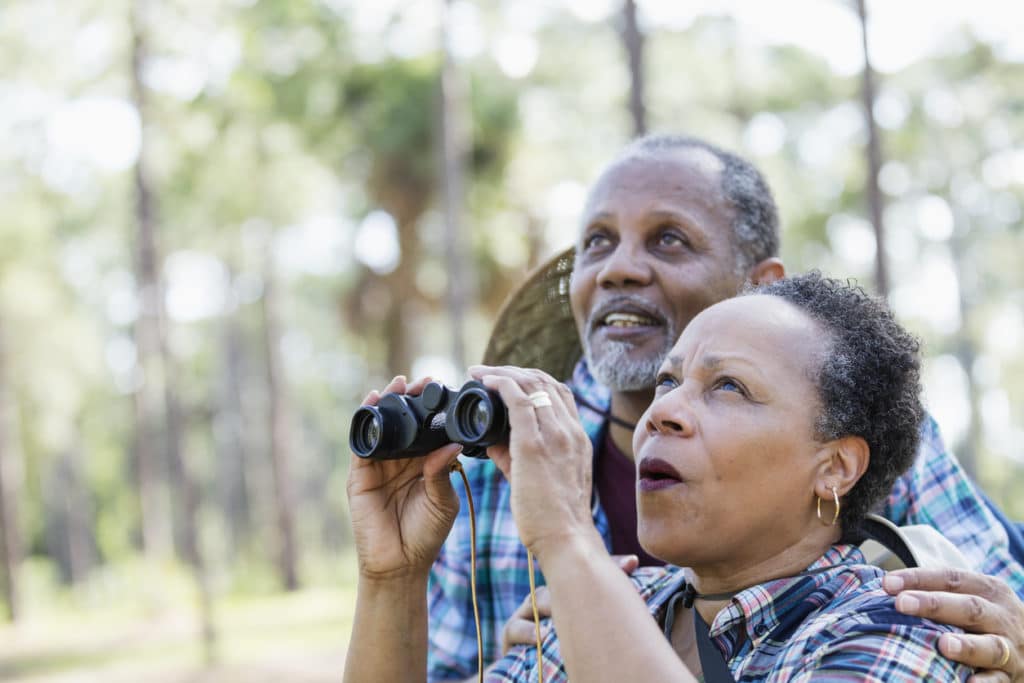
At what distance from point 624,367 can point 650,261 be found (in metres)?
0.32

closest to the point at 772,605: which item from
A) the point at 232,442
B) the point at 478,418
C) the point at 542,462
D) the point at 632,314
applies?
the point at 542,462

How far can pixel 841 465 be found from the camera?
2.09 m

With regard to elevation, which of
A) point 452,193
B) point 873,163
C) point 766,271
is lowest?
point 766,271

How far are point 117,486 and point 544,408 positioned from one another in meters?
50.4

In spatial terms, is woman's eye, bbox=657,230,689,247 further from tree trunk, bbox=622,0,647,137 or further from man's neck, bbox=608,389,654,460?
tree trunk, bbox=622,0,647,137

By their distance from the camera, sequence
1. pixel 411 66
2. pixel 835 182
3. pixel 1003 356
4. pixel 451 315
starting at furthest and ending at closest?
pixel 1003 356 < pixel 835 182 < pixel 411 66 < pixel 451 315

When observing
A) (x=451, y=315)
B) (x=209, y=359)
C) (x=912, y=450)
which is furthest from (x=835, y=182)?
(x=209, y=359)

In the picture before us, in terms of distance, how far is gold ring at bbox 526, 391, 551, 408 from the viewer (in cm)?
196

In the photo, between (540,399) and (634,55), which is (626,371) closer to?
(540,399)

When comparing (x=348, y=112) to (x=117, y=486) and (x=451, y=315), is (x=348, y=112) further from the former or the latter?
(x=117, y=486)

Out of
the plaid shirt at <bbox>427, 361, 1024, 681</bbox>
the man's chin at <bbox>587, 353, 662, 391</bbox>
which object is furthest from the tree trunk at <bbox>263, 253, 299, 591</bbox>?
the man's chin at <bbox>587, 353, 662, 391</bbox>

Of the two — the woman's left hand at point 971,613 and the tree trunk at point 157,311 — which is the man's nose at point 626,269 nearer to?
the woman's left hand at point 971,613

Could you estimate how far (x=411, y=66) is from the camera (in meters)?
18.5

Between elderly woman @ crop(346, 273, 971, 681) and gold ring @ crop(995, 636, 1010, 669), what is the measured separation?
2.9 inches
